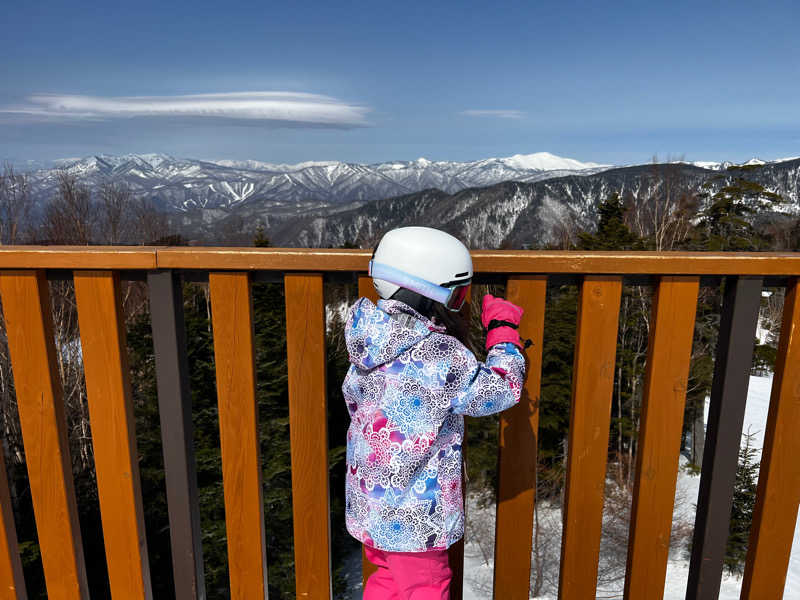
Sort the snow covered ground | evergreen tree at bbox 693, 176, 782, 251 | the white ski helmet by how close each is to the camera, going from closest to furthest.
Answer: the white ski helmet, the snow covered ground, evergreen tree at bbox 693, 176, 782, 251

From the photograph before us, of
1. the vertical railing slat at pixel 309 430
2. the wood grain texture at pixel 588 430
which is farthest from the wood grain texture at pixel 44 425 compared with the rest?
the wood grain texture at pixel 588 430

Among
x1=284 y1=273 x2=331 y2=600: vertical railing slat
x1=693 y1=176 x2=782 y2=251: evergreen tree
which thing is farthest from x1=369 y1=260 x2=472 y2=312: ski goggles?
x1=693 y1=176 x2=782 y2=251: evergreen tree

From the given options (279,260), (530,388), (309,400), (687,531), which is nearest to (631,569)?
(530,388)

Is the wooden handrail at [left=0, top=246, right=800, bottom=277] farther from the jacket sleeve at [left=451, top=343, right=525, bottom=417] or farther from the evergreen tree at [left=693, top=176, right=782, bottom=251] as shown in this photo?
the evergreen tree at [left=693, top=176, right=782, bottom=251]

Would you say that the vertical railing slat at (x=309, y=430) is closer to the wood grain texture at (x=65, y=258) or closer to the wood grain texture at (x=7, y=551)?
the wood grain texture at (x=65, y=258)

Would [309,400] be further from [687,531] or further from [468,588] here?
[687,531]

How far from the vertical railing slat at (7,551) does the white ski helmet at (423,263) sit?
1.28 meters

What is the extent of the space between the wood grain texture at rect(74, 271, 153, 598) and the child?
2.05ft

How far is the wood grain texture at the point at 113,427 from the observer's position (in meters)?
1.44

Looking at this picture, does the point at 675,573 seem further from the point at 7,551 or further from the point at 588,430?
the point at 7,551

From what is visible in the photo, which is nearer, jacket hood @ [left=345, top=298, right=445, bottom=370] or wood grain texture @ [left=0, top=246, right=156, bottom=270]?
jacket hood @ [left=345, top=298, right=445, bottom=370]

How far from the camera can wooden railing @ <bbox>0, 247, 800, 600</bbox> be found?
1.42m

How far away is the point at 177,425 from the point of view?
1521 millimetres

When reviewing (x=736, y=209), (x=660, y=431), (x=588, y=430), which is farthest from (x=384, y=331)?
(x=736, y=209)
